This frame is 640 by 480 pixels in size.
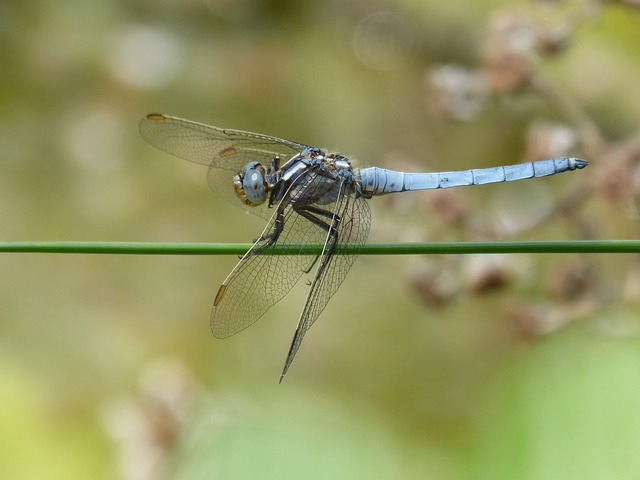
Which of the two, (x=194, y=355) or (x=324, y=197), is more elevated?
(x=324, y=197)

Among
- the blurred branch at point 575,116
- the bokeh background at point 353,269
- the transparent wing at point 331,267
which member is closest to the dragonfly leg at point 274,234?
the transparent wing at point 331,267

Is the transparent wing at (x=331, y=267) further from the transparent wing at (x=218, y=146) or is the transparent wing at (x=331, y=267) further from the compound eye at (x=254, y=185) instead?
the transparent wing at (x=218, y=146)

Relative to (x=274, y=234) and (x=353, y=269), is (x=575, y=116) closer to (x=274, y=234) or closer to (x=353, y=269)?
(x=274, y=234)

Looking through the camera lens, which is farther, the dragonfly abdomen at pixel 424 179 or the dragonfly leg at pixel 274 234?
the dragonfly abdomen at pixel 424 179

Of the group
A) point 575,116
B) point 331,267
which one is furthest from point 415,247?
point 575,116

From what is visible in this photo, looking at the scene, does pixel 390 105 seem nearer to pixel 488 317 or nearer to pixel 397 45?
pixel 397 45

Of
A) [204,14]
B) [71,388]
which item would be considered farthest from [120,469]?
[204,14]
